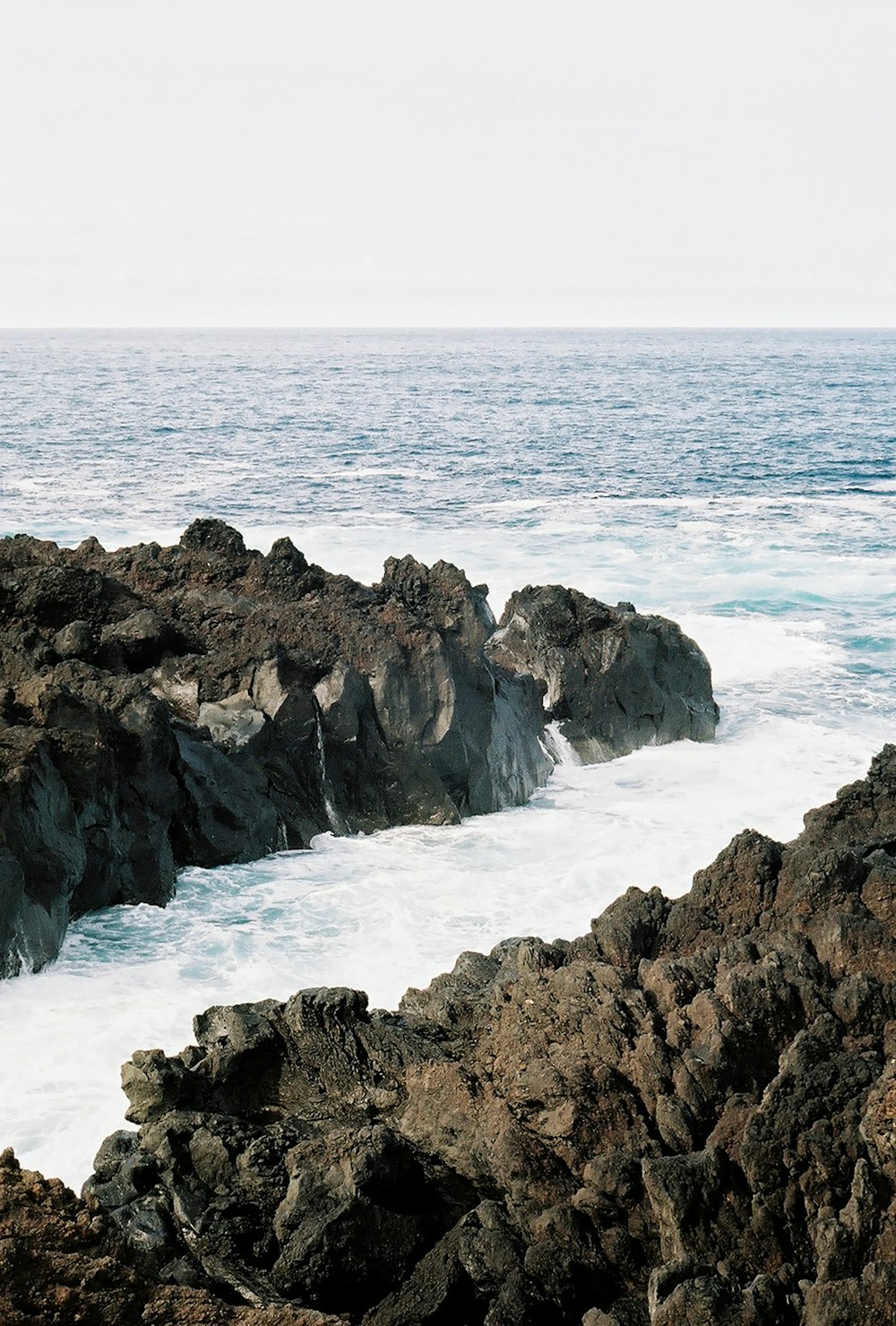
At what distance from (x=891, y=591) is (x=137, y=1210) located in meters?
23.3

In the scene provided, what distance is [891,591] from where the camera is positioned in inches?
1043

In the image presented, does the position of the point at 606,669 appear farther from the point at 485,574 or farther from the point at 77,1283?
the point at 77,1283

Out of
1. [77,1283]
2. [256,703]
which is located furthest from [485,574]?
[77,1283]

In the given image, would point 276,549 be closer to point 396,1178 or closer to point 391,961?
point 391,961

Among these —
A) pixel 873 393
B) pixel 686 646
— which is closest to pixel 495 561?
pixel 686 646

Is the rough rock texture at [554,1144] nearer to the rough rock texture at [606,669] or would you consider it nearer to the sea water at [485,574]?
the sea water at [485,574]

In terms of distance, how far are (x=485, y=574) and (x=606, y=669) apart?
10234 mm

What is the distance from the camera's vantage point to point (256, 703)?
1373cm

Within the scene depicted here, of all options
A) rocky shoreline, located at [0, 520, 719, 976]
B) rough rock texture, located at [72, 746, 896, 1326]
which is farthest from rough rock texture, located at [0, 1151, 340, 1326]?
rocky shoreline, located at [0, 520, 719, 976]

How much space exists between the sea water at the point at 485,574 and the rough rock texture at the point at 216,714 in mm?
418

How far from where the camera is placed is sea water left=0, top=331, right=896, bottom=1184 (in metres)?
10.4

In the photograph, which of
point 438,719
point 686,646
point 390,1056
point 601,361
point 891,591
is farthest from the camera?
point 601,361

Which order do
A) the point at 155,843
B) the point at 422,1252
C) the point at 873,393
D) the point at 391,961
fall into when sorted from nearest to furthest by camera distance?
the point at 422,1252 < the point at 391,961 < the point at 155,843 < the point at 873,393

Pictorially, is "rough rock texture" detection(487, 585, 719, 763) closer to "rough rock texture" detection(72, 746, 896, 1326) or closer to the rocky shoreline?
the rocky shoreline
